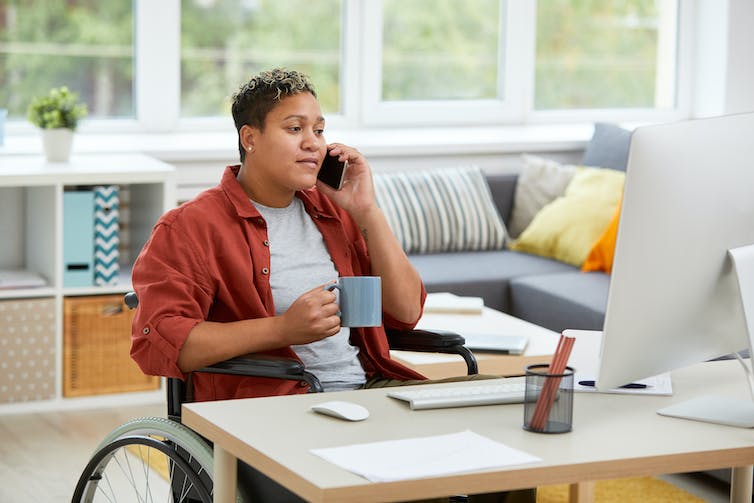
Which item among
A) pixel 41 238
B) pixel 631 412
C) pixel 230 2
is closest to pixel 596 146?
pixel 230 2

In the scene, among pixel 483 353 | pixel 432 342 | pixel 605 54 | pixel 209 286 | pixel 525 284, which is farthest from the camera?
pixel 605 54

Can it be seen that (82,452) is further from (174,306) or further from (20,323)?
(174,306)

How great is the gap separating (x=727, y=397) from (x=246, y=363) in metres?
0.83

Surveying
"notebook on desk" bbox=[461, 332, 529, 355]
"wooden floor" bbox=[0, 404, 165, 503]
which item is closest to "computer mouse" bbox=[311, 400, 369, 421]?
"notebook on desk" bbox=[461, 332, 529, 355]

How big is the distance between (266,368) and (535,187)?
312 centimetres

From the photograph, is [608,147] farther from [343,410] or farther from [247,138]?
[343,410]

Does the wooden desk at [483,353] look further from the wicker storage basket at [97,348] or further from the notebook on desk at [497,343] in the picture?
the wicker storage basket at [97,348]

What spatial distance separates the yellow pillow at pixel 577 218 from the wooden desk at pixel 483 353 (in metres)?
1.07

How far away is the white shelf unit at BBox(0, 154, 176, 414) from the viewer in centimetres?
414

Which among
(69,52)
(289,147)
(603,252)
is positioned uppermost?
(69,52)

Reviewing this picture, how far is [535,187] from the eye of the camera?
17.0 ft

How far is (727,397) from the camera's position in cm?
207

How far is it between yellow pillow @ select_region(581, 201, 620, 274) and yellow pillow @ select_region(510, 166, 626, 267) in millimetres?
37

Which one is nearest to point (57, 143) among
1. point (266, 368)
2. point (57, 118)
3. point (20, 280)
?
point (57, 118)
